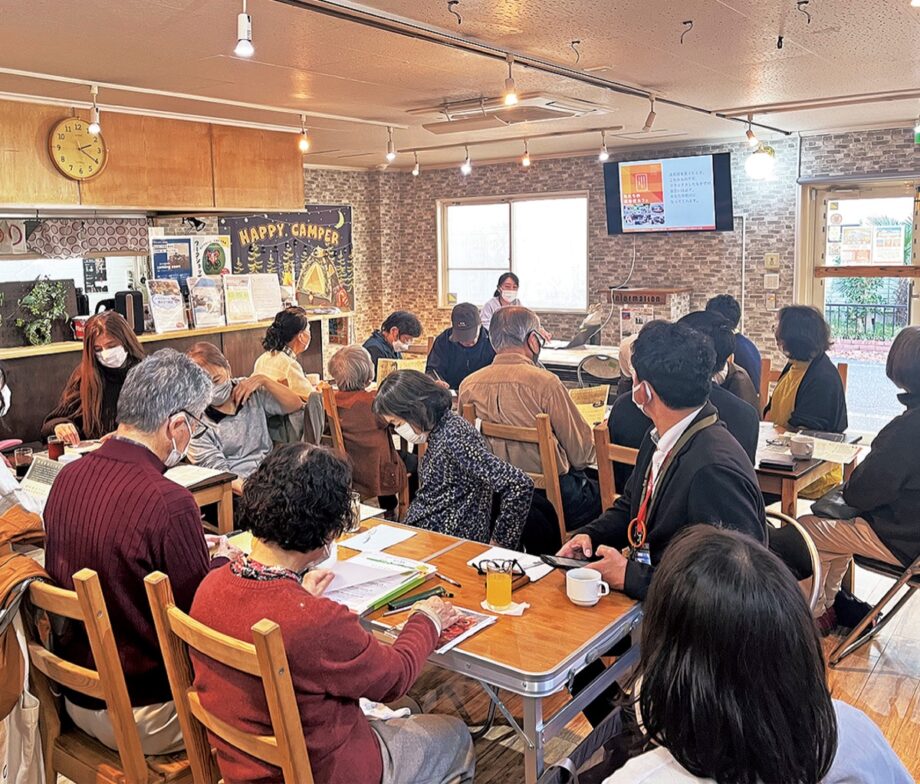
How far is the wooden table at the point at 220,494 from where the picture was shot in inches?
151

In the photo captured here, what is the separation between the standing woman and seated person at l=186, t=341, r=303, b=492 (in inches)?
16.8

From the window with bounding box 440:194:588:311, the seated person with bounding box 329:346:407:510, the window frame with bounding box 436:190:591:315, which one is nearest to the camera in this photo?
the seated person with bounding box 329:346:407:510

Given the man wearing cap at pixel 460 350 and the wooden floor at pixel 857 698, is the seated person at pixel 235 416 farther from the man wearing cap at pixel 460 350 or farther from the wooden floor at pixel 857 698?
the man wearing cap at pixel 460 350

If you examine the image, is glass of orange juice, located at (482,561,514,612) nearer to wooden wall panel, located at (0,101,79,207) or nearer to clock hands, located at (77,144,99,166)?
wooden wall panel, located at (0,101,79,207)

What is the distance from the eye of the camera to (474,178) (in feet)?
36.0

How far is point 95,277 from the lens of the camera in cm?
736

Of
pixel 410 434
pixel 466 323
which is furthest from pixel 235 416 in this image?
pixel 466 323

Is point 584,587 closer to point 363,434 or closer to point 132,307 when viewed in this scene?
point 363,434

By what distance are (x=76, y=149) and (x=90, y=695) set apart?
4652 millimetres

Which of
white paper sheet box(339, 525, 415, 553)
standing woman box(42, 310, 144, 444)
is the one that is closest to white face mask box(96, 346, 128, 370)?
standing woman box(42, 310, 144, 444)

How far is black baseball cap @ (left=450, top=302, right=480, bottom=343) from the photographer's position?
631cm

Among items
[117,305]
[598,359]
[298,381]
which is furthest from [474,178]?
[298,381]

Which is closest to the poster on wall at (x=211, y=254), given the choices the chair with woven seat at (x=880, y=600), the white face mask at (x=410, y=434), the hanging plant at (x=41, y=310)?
the hanging plant at (x=41, y=310)

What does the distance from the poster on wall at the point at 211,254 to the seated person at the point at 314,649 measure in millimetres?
6670
